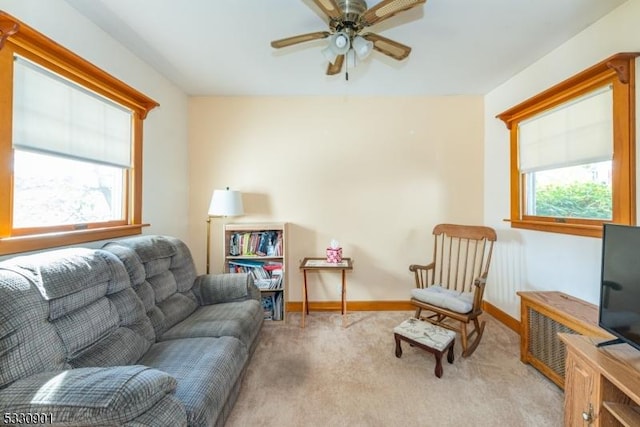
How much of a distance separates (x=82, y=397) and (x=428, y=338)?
202cm

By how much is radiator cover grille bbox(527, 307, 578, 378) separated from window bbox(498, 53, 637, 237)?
708mm

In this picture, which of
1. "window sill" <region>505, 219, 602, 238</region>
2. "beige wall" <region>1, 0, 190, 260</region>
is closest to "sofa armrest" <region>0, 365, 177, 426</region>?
"beige wall" <region>1, 0, 190, 260</region>

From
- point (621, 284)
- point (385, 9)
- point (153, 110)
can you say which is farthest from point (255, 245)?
point (621, 284)

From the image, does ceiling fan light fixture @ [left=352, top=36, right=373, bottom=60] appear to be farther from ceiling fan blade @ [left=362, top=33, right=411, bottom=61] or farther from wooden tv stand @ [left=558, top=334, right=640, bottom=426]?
wooden tv stand @ [left=558, top=334, right=640, bottom=426]

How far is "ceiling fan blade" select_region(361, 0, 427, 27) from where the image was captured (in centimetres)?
131

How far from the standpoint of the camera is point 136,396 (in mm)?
992

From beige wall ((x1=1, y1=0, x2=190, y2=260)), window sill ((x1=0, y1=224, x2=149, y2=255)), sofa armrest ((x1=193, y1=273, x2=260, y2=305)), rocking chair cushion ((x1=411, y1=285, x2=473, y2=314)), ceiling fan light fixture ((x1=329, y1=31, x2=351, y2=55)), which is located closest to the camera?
window sill ((x1=0, y1=224, x2=149, y2=255))

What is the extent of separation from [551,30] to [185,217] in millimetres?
3842

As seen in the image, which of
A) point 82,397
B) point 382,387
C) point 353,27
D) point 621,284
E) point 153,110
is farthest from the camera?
point 153,110

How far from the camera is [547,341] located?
1977 mm

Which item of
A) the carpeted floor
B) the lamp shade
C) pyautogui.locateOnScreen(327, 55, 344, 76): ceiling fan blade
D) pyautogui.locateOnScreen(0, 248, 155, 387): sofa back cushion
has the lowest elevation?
the carpeted floor

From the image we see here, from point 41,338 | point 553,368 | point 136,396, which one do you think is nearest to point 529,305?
point 553,368

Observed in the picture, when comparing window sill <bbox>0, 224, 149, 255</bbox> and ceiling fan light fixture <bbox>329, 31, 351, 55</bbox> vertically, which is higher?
ceiling fan light fixture <bbox>329, 31, 351, 55</bbox>

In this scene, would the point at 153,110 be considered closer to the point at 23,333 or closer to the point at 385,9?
the point at 23,333
